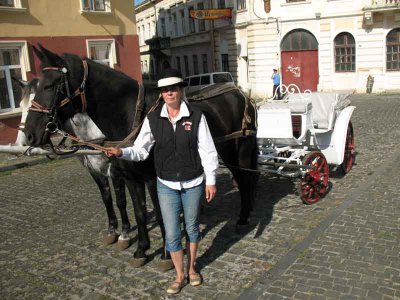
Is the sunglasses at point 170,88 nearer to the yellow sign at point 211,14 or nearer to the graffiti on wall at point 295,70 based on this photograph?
the yellow sign at point 211,14

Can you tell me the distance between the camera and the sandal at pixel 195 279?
4191 millimetres

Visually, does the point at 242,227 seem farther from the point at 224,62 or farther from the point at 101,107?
the point at 224,62

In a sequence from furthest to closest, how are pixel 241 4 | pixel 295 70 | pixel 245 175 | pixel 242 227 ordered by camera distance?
pixel 241 4 < pixel 295 70 < pixel 245 175 < pixel 242 227

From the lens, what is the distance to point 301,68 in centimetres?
2623

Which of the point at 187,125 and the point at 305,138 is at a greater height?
the point at 187,125

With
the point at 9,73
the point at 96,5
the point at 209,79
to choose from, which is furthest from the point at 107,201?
the point at 209,79

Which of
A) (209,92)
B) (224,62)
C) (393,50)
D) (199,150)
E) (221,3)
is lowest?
(199,150)

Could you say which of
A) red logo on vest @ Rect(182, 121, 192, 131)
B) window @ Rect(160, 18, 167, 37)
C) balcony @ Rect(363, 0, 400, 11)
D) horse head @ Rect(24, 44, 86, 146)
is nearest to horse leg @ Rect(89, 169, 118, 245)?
horse head @ Rect(24, 44, 86, 146)

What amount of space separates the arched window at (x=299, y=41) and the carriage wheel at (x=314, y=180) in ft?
66.6

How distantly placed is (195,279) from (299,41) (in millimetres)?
23729

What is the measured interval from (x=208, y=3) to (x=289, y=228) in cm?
2918

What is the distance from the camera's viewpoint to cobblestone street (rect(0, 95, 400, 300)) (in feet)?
13.5

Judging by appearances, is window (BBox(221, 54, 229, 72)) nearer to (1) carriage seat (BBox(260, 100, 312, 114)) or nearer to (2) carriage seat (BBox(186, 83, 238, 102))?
(1) carriage seat (BBox(260, 100, 312, 114))

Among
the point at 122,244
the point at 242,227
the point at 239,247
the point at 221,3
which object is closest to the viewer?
the point at 239,247
